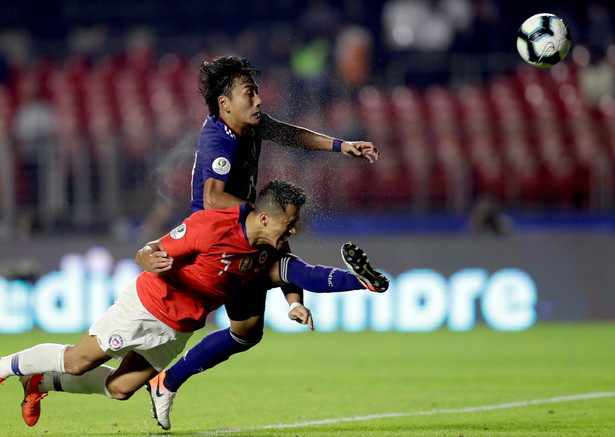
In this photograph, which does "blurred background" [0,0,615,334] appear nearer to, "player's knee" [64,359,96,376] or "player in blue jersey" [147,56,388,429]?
"player in blue jersey" [147,56,388,429]

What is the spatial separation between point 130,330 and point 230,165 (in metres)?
1.20

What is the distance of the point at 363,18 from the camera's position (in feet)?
60.9

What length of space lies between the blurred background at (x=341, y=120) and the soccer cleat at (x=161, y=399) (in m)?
2.17

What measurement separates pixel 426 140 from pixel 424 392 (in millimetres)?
6880

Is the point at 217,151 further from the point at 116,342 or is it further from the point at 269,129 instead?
the point at 116,342

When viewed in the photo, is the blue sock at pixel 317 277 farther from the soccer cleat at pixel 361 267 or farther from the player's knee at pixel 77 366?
the player's knee at pixel 77 366

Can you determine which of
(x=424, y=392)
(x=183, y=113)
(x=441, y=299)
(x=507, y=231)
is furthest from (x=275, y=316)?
(x=424, y=392)

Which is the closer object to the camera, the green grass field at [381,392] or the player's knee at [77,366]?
the player's knee at [77,366]

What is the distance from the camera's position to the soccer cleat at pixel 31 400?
6.03 meters

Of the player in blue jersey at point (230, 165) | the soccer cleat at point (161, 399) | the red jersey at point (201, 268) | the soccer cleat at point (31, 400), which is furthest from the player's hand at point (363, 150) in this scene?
the soccer cleat at point (31, 400)

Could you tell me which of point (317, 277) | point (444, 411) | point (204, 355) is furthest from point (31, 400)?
point (444, 411)

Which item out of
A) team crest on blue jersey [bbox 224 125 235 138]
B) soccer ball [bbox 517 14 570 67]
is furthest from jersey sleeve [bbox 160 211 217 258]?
soccer ball [bbox 517 14 570 67]

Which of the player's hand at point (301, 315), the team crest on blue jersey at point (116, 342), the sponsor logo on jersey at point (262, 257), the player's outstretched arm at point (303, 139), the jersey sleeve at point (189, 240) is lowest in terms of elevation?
the team crest on blue jersey at point (116, 342)

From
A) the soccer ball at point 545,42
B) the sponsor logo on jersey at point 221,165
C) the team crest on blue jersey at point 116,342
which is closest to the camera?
the team crest on blue jersey at point 116,342
